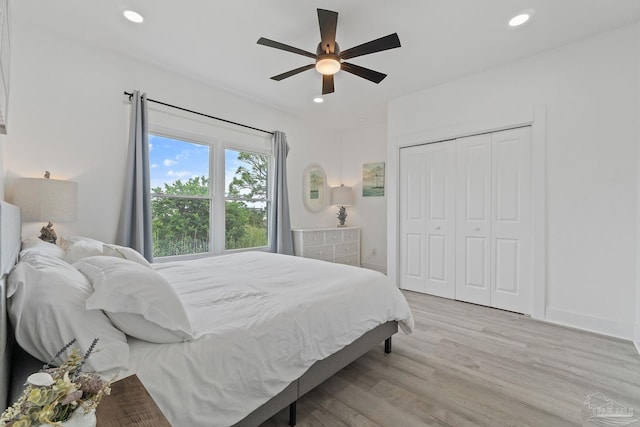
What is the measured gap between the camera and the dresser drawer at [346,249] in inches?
198

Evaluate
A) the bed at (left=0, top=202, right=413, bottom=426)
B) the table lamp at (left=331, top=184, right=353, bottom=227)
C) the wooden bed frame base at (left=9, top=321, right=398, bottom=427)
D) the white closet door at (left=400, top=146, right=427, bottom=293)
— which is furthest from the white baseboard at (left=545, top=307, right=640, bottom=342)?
the table lamp at (left=331, top=184, right=353, bottom=227)

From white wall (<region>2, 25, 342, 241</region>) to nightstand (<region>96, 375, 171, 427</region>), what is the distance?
101 inches

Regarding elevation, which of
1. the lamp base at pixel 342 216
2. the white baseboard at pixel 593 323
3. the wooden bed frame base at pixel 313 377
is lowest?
the white baseboard at pixel 593 323

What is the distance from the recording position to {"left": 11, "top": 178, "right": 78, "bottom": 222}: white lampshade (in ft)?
7.27

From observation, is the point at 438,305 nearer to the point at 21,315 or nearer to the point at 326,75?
the point at 326,75

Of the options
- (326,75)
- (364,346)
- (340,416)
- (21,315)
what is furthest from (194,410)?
(326,75)

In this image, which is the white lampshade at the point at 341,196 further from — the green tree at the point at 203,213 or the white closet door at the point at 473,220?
the white closet door at the point at 473,220

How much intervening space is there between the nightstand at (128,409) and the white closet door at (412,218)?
3666 millimetres

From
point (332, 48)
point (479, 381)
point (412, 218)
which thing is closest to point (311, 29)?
point (332, 48)

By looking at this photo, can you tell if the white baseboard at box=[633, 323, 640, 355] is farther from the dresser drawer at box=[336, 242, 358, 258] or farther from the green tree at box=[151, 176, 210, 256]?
the green tree at box=[151, 176, 210, 256]

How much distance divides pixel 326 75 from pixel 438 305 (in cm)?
289

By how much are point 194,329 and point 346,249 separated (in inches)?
160

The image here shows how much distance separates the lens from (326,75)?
8.76ft

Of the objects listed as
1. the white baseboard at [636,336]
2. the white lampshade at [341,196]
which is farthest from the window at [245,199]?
the white baseboard at [636,336]
